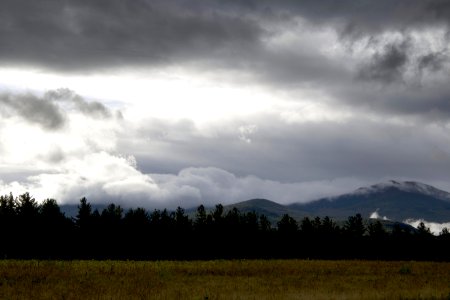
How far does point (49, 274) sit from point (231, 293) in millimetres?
14010

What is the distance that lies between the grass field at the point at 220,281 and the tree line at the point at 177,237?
5812 centimetres

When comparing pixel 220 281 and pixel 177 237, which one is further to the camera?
pixel 177 237

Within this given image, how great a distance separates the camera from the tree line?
311 ft

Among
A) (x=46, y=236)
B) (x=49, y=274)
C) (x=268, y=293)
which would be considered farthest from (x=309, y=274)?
(x=46, y=236)

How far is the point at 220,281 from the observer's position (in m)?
32.3

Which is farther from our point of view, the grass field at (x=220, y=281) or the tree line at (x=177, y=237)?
the tree line at (x=177, y=237)

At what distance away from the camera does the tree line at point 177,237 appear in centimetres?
9475

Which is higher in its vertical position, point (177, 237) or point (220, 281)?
point (177, 237)

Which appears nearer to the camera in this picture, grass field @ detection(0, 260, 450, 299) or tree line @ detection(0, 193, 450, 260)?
grass field @ detection(0, 260, 450, 299)

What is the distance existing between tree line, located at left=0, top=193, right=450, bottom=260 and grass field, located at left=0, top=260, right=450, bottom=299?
58.1 metres

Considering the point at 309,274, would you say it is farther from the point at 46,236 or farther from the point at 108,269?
the point at 46,236

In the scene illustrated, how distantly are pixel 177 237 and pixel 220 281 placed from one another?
7820cm

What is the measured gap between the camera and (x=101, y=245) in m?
100

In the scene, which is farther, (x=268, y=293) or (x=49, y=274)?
(x=49, y=274)
